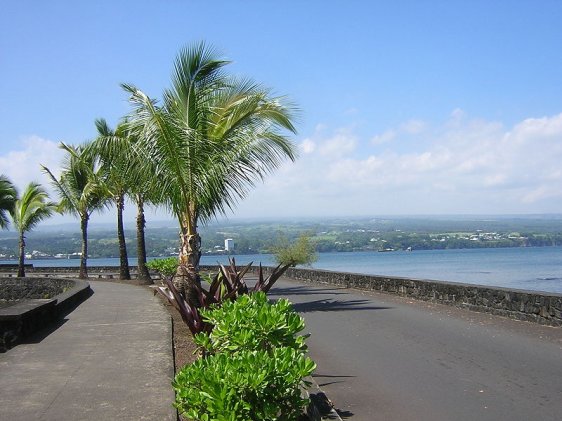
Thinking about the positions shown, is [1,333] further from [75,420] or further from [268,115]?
[268,115]

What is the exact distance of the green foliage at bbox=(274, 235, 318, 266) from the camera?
4452 cm

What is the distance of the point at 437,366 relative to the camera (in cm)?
890

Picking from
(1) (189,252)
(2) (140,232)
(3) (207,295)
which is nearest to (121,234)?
(2) (140,232)

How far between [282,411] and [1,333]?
626 centimetres

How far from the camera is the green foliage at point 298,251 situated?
44.5 metres

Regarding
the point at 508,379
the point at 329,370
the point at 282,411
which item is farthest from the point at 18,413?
the point at 508,379

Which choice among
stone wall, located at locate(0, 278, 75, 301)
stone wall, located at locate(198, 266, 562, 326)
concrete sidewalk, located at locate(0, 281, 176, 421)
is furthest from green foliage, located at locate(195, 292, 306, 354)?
stone wall, located at locate(0, 278, 75, 301)

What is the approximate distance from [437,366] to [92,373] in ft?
15.0

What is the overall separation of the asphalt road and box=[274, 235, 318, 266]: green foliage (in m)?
29.0

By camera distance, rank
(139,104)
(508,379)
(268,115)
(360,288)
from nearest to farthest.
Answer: (508,379) < (139,104) < (268,115) < (360,288)

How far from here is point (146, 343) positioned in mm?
10016

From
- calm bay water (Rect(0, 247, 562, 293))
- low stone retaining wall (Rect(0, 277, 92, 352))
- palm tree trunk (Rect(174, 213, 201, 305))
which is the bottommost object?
calm bay water (Rect(0, 247, 562, 293))

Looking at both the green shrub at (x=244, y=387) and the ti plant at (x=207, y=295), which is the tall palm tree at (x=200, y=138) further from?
the green shrub at (x=244, y=387)

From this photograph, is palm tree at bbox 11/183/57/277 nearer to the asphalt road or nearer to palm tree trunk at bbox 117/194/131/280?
palm tree trunk at bbox 117/194/131/280
